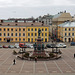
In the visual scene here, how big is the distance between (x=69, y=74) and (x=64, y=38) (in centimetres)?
5465

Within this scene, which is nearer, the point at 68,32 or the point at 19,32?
the point at 19,32

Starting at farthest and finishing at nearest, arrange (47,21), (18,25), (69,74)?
1. (47,21)
2. (18,25)
3. (69,74)

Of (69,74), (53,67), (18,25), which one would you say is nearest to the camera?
(69,74)

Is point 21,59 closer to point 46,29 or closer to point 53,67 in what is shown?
point 53,67

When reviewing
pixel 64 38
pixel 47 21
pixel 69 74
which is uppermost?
pixel 47 21

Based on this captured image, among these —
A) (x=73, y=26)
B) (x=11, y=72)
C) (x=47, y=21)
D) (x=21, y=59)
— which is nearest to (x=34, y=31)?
(x=73, y=26)

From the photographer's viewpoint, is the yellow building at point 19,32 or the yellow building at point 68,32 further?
the yellow building at point 68,32

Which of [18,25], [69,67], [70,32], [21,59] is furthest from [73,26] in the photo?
[69,67]

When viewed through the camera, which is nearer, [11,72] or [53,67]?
[11,72]

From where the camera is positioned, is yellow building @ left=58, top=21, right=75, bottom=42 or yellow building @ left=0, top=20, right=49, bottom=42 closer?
yellow building @ left=0, top=20, right=49, bottom=42

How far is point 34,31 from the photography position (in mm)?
80688

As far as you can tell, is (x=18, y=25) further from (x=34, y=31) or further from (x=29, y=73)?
(x=29, y=73)

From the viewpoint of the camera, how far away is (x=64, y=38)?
83.2 metres

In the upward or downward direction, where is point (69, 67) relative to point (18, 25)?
downward
